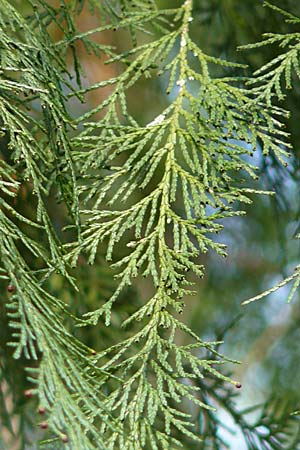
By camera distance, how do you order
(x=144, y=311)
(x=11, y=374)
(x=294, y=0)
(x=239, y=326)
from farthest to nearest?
(x=239, y=326) → (x=11, y=374) → (x=294, y=0) → (x=144, y=311)

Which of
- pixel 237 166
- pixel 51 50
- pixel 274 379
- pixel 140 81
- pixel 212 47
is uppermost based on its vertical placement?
pixel 140 81

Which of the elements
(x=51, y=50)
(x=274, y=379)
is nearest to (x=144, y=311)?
(x=51, y=50)

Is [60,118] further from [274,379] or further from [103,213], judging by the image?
[274,379]

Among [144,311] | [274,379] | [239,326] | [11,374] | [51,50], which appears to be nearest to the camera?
[144,311]

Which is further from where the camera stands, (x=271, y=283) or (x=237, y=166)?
(x=271, y=283)

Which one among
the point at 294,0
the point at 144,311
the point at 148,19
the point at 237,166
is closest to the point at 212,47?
the point at 294,0

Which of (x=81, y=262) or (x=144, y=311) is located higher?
(x=81, y=262)

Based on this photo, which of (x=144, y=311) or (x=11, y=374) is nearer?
(x=144, y=311)

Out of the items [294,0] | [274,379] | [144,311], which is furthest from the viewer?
[274,379]

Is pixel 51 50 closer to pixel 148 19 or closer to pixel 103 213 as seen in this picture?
pixel 148 19
